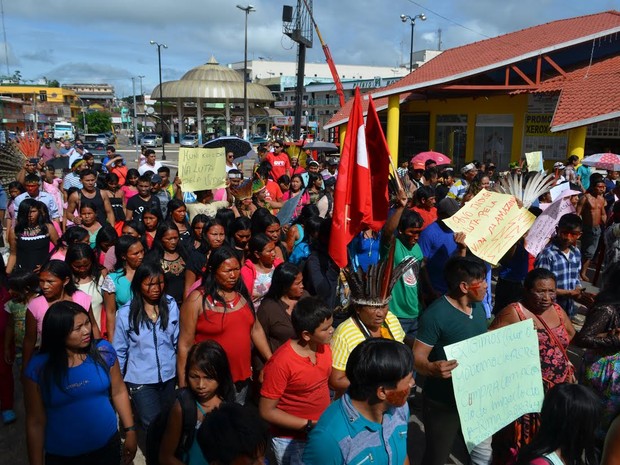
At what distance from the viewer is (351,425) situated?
2.14 m

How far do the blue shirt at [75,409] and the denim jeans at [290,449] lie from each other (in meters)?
0.91

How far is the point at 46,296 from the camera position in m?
3.71

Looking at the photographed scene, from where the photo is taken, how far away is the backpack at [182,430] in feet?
8.20

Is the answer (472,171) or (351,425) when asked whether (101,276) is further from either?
(472,171)

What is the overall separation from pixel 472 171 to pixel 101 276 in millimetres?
6831

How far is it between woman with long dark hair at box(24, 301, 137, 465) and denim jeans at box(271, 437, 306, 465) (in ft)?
2.95

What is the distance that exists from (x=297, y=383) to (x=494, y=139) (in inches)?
726

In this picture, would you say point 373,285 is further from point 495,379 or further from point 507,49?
point 507,49

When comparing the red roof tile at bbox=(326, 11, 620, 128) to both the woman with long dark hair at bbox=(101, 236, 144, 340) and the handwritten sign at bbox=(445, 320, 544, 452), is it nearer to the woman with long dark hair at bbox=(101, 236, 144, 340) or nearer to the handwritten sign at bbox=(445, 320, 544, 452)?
the woman with long dark hair at bbox=(101, 236, 144, 340)

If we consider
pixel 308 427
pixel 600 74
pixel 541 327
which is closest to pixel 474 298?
pixel 541 327

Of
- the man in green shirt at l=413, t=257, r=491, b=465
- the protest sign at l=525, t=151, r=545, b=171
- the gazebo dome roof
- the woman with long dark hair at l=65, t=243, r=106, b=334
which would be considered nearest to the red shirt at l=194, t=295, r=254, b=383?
the man in green shirt at l=413, t=257, r=491, b=465

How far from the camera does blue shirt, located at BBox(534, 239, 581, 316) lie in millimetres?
4699

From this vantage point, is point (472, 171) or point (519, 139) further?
point (519, 139)

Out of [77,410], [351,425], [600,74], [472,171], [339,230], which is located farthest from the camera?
[600,74]
